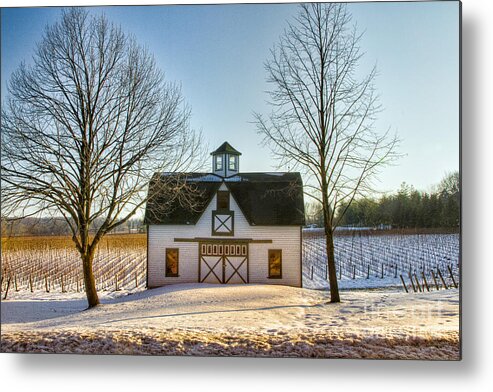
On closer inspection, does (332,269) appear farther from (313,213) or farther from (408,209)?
(408,209)

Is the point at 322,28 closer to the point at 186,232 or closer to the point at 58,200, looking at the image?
the point at 186,232

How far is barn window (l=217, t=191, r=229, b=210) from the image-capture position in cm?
357

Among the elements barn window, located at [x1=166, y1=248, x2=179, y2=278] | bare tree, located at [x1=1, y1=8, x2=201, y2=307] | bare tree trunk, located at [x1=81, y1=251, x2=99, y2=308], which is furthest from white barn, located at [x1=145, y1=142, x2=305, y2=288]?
bare tree trunk, located at [x1=81, y1=251, x2=99, y2=308]

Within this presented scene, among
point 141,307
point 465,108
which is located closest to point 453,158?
point 465,108

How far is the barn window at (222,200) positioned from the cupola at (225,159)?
0.75ft

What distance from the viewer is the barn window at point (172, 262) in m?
3.54

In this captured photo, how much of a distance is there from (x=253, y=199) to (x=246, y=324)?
1.10 meters

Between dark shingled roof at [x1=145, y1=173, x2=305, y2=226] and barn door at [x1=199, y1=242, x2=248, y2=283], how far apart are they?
28 cm

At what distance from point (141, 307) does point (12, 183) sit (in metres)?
1.62

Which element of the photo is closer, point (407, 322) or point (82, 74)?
point (407, 322)

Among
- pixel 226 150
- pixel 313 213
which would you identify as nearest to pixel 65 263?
pixel 226 150

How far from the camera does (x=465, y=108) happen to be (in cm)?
322

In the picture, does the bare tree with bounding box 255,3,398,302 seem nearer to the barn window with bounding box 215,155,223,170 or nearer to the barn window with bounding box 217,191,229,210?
the barn window with bounding box 215,155,223,170

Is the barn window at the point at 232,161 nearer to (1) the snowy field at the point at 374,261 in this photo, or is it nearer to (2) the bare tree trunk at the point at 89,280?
(1) the snowy field at the point at 374,261
